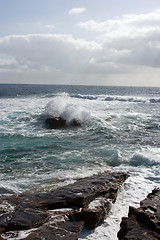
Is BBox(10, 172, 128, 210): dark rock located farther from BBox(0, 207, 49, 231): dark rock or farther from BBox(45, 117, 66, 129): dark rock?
BBox(45, 117, 66, 129): dark rock

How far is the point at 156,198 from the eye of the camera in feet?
14.5

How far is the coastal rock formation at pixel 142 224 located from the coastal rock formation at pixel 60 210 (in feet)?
2.30

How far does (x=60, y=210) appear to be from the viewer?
14.0 feet

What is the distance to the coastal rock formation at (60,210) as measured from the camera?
11.7 ft

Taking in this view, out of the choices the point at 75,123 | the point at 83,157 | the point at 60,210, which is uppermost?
the point at 75,123

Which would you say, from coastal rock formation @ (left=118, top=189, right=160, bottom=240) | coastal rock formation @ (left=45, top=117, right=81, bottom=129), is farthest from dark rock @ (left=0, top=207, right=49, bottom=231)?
coastal rock formation @ (left=45, top=117, right=81, bottom=129)

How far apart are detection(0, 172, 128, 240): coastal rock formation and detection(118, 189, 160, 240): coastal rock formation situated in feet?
2.30

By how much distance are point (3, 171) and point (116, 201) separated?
12.3 feet

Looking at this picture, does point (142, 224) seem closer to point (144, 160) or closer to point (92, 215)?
point (92, 215)

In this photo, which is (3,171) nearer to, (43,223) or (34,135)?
(43,223)

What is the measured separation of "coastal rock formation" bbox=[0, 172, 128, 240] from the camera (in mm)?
3571

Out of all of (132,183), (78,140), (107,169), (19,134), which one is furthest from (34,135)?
(132,183)

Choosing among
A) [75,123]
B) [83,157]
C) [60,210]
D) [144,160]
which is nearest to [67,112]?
[75,123]

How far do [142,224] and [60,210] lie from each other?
5.04 feet
